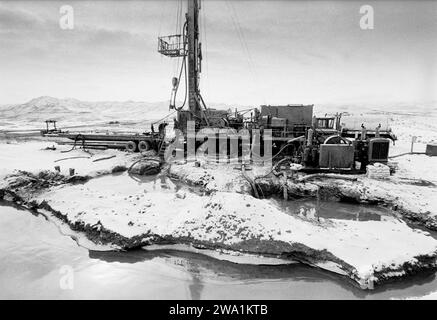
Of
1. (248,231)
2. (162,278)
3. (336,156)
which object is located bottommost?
(162,278)

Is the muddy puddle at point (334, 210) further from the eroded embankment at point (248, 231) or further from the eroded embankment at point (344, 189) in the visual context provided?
the eroded embankment at point (248, 231)

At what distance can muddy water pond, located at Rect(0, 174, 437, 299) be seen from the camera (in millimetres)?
4559

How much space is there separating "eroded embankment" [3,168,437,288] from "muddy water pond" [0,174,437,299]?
26cm

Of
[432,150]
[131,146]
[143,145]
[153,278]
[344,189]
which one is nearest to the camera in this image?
[153,278]

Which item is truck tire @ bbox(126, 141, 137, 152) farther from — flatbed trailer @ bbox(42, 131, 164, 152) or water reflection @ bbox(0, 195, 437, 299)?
water reflection @ bbox(0, 195, 437, 299)

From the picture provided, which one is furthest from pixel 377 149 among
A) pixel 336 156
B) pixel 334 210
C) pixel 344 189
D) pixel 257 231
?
pixel 257 231

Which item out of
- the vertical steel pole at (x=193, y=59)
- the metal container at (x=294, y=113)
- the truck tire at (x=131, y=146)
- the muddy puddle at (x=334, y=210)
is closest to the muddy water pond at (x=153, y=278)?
the muddy puddle at (x=334, y=210)

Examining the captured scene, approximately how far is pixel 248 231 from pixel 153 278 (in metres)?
2.20

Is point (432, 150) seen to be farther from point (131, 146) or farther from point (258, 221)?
point (131, 146)

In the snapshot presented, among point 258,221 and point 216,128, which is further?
point 216,128

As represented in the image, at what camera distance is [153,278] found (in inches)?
195

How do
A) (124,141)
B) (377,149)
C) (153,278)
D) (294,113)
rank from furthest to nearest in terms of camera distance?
(294,113), (124,141), (377,149), (153,278)

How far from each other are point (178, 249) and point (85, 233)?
2334 mm

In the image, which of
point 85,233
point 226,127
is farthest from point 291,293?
point 226,127
